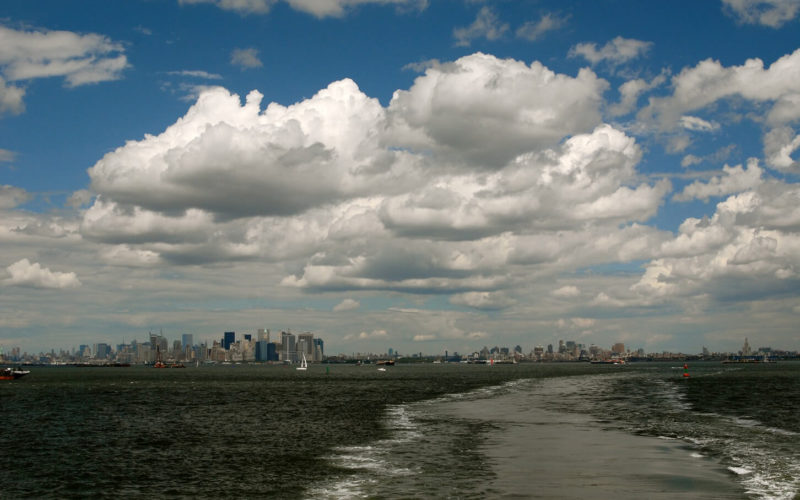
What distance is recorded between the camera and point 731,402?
9169cm

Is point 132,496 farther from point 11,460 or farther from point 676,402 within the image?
point 676,402

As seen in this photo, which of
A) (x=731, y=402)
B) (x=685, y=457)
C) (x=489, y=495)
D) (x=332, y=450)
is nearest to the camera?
(x=489, y=495)

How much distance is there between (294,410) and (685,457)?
54.6 m

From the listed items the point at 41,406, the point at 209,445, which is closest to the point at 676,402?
the point at 209,445

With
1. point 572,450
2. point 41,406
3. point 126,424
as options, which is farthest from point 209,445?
point 41,406

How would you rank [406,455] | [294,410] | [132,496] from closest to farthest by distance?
[132,496], [406,455], [294,410]

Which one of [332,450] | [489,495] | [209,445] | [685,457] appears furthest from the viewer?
[209,445]

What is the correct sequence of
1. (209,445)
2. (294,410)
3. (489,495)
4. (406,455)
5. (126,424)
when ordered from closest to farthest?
(489,495) < (406,455) < (209,445) < (126,424) < (294,410)

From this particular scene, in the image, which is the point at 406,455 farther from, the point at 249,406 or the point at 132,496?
the point at 249,406

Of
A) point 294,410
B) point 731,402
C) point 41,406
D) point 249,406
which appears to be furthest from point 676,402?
point 41,406

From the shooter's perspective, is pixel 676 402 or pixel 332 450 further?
pixel 676 402

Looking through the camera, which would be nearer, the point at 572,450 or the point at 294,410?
the point at 572,450

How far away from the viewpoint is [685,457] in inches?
1607

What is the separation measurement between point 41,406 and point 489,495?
8814 centimetres
